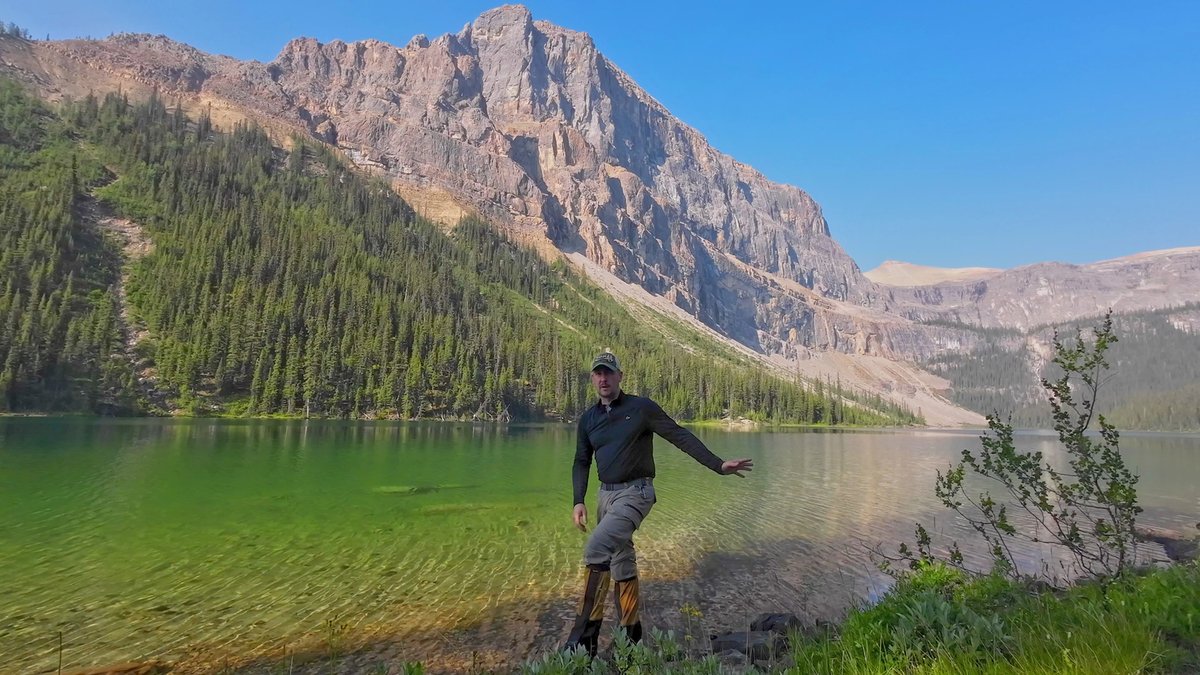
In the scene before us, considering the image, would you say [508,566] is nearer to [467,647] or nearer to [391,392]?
[467,647]

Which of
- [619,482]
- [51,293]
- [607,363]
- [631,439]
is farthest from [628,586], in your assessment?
[51,293]

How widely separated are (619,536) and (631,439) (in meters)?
1.22

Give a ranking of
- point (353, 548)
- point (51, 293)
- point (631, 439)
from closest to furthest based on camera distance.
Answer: point (631, 439), point (353, 548), point (51, 293)

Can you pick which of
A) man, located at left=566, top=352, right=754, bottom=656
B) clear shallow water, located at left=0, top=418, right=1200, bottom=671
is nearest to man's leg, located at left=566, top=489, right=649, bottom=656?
man, located at left=566, top=352, right=754, bottom=656

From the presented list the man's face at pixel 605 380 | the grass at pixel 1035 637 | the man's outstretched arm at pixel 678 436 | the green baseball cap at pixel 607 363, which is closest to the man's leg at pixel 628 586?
the man's outstretched arm at pixel 678 436

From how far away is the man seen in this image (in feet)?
23.8

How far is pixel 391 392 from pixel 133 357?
1675 inches

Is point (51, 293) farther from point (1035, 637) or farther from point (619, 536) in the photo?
point (1035, 637)

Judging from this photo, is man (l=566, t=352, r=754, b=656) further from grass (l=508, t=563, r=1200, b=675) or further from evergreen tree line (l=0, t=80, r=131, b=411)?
evergreen tree line (l=0, t=80, r=131, b=411)

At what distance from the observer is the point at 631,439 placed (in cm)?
750

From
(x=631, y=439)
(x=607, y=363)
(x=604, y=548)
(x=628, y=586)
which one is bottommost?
(x=628, y=586)

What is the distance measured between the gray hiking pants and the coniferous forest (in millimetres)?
110813

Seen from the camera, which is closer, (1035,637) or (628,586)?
(1035,637)

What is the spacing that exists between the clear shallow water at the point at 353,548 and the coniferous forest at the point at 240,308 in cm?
6883
